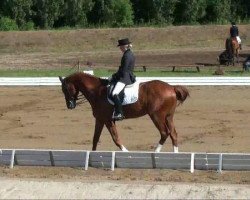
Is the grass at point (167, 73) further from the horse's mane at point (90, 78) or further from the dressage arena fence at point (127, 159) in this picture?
the dressage arena fence at point (127, 159)

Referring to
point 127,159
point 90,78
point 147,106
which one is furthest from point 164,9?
point 127,159

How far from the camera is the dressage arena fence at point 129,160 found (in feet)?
43.3

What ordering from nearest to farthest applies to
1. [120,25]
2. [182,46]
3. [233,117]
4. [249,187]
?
1. [249,187]
2. [233,117]
3. [182,46]
4. [120,25]

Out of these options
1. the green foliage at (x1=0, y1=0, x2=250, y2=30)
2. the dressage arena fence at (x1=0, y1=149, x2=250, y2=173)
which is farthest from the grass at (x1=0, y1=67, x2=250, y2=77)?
the green foliage at (x1=0, y1=0, x2=250, y2=30)

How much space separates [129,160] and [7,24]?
44.5 metres

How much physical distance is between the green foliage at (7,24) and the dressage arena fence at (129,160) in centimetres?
4271

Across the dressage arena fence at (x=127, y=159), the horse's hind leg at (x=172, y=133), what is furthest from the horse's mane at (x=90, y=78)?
the dressage arena fence at (x=127, y=159)

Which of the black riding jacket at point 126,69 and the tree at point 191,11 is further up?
the black riding jacket at point 126,69

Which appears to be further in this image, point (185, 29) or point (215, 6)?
point (215, 6)

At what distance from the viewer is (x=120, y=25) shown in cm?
5969

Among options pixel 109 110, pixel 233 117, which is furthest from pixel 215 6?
pixel 109 110

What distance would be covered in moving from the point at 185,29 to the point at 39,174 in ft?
131

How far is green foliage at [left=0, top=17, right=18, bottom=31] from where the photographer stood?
184 feet

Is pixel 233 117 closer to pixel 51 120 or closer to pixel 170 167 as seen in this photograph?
pixel 51 120
